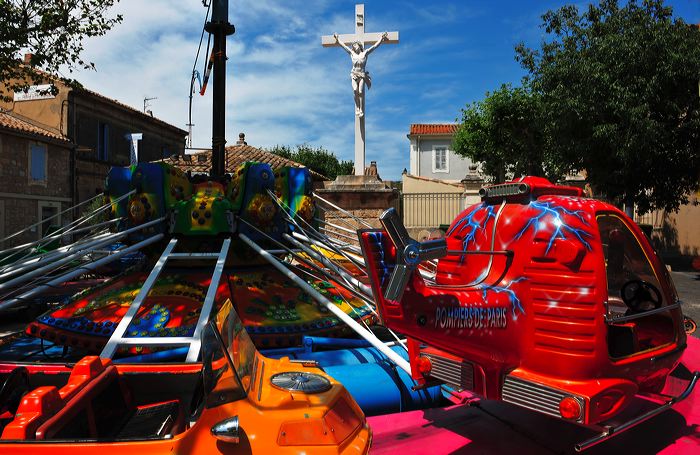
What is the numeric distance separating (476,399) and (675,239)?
22.3m

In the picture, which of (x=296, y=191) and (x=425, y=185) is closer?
(x=296, y=191)

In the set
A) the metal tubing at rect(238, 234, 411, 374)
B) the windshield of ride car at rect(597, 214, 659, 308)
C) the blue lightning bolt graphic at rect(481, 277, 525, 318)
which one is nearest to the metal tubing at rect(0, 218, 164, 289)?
the metal tubing at rect(238, 234, 411, 374)

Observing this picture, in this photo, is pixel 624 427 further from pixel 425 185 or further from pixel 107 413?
pixel 425 185

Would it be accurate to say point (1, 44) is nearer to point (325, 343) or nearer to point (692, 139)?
point (325, 343)

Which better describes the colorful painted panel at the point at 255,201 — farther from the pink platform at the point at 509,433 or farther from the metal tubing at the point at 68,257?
the pink platform at the point at 509,433

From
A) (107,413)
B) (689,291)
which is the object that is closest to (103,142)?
(689,291)

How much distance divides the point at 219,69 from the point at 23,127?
18.5m

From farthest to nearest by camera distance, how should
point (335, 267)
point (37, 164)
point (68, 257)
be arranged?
point (37, 164) < point (335, 267) < point (68, 257)

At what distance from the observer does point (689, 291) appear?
549 inches

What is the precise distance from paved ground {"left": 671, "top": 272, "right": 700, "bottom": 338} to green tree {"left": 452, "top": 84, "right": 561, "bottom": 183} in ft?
20.8

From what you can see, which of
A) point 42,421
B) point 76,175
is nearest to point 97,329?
point 42,421

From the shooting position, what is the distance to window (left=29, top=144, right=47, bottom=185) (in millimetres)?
22011

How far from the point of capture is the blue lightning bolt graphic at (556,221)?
3340 mm

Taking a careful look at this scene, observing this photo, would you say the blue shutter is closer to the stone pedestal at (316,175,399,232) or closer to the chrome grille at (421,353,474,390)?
the stone pedestal at (316,175,399,232)
